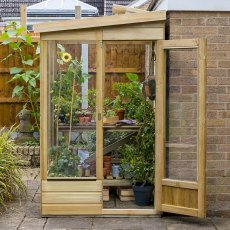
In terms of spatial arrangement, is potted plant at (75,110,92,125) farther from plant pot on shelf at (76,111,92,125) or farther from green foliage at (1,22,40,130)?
green foliage at (1,22,40,130)

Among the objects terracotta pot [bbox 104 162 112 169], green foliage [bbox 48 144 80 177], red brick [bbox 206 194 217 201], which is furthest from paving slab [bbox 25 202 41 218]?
red brick [bbox 206 194 217 201]

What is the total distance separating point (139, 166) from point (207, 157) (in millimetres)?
826

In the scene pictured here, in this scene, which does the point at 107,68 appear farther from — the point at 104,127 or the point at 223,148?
the point at 223,148

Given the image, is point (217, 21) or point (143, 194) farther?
point (143, 194)

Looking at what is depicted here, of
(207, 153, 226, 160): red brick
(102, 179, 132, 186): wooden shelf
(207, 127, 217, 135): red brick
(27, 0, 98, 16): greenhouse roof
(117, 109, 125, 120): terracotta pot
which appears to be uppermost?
(27, 0, 98, 16): greenhouse roof

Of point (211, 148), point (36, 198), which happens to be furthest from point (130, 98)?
point (36, 198)

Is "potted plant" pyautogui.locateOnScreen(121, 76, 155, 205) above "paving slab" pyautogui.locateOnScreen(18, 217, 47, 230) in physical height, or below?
above

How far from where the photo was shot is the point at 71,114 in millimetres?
6863

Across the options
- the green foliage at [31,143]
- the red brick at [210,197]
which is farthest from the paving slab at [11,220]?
the green foliage at [31,143]

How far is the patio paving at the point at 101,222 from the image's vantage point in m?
6.46

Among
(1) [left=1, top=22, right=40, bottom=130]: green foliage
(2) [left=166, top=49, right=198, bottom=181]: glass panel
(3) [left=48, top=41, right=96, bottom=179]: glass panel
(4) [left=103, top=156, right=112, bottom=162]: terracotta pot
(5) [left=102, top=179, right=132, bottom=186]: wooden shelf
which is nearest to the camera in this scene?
(2) [left=166, top=49, right=198, bottom=181]: glass panel

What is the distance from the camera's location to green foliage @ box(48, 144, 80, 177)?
6844 millimetres

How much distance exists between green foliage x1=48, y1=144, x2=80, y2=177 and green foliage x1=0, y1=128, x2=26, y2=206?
817mm

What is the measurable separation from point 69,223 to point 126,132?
1386 mm
